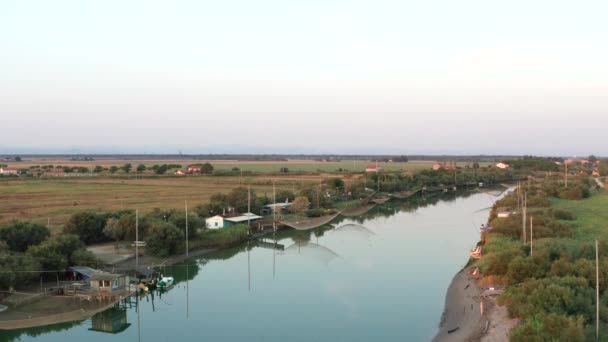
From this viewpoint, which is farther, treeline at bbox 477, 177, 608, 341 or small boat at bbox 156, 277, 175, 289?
small boat at bbox 156, 277, 175, 289

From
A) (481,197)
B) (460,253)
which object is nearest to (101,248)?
(460,253)

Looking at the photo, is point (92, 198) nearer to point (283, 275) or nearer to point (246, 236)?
point (246, 236)

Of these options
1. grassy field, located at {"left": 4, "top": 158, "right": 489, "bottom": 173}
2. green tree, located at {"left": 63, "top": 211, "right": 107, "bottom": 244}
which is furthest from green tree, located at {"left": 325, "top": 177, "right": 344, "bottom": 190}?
grassy field, located at {"left": 4, "top": 158, "right": 489, "bottom": 173}

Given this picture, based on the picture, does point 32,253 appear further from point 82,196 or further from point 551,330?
point 82,196

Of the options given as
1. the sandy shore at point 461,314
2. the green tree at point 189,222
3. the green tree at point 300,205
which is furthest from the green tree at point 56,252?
the green tree at point 300,205

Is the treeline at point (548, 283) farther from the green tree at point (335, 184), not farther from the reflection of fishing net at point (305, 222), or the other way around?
the green tree at point (335, 184)

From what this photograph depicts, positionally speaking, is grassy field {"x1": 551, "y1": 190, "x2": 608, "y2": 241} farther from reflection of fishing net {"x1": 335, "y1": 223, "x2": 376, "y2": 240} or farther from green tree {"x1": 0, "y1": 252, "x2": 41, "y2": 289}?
green tree {"x1": 0, "y1": 252, "x2": 41, "y2": 289}
